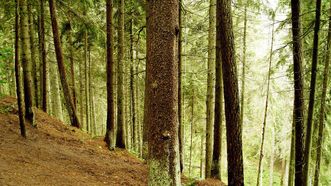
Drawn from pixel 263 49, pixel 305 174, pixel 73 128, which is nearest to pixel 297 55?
pixel 305 174

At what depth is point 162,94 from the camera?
402cm

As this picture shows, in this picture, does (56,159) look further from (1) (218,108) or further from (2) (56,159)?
(1) (218,108)

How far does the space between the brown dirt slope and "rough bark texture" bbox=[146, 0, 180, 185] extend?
329cm

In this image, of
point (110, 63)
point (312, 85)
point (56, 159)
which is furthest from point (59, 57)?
point (312, 85)

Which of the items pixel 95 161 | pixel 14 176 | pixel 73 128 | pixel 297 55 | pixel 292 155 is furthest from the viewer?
pixel 73 128

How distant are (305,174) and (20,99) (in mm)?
7223

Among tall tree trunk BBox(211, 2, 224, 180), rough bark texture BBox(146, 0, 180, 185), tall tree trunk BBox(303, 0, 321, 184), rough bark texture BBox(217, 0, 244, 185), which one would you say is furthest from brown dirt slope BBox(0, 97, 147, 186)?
tall tree trunk BBox(303, 0, 321, 184)

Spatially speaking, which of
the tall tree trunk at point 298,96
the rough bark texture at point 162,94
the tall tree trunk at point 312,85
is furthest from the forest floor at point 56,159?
the rough bark texture at point 162,94

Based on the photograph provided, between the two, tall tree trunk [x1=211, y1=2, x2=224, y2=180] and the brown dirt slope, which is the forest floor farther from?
tall tree trunk [x1=211, y1=2, x2=224, y2=180]

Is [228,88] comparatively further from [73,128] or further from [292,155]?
[73,128]

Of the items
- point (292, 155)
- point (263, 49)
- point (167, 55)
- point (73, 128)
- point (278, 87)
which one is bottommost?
point (292, 155)

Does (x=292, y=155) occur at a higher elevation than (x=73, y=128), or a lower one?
lower

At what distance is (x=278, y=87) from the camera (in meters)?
17.7

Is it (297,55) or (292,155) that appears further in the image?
(292,155)
